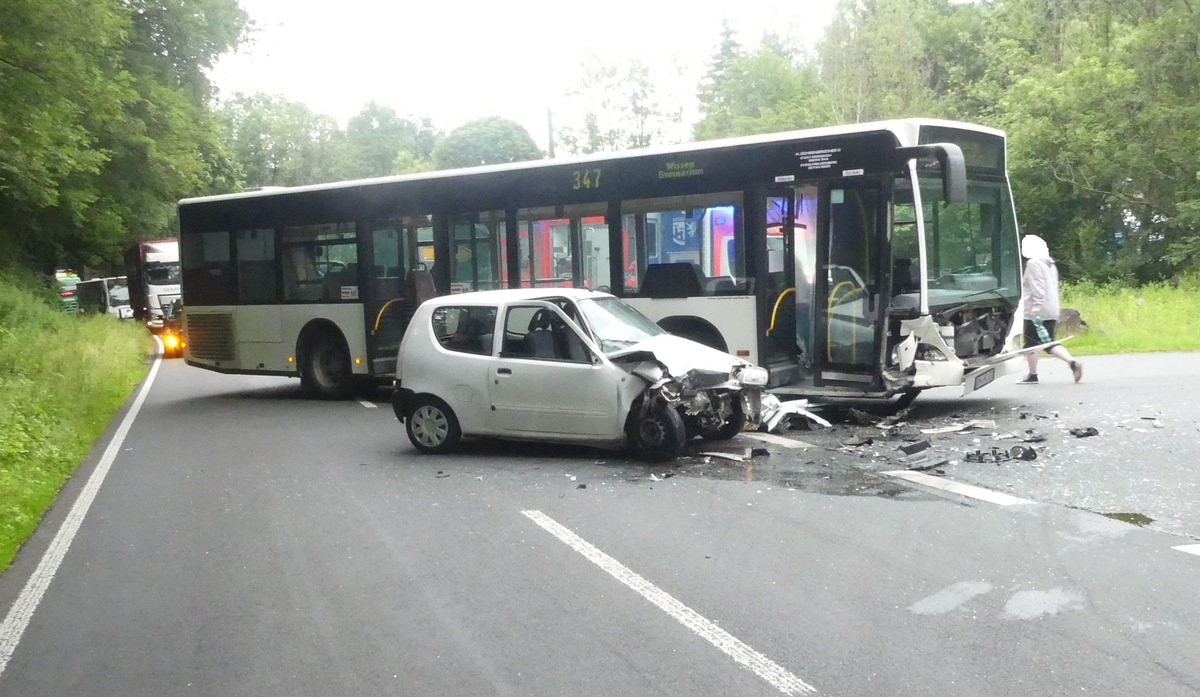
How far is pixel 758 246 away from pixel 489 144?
70274 millimetres

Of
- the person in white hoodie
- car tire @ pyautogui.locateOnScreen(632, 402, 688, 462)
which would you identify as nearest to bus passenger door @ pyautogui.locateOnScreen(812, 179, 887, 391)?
car tire @ pyautogui.locateOnScreen(632, 402, 688, 462)

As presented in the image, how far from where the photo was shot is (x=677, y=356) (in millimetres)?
10664

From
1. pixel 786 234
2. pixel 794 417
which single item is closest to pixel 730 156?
pixel 786 234

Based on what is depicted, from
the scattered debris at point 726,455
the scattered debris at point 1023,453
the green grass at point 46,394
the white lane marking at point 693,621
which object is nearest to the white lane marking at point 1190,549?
the scattered debris at point 1023,453

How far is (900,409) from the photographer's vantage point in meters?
13.1

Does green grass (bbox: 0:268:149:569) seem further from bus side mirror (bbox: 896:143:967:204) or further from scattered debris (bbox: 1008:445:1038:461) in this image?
bus side mirror (bbox: 896:143:967:204)

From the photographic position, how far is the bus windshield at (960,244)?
1180cm

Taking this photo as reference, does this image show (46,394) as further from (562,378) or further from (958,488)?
(958,488)

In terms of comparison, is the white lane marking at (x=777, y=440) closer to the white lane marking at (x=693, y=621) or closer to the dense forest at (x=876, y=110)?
the white lane marking at (x=693, y=621)

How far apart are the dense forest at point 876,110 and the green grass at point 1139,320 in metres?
4.82

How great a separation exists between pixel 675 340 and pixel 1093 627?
6186mm

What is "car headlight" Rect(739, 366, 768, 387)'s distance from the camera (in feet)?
34.9

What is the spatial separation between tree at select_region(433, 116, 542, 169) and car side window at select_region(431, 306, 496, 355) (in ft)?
227

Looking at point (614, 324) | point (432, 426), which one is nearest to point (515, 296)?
point (614, 324)
